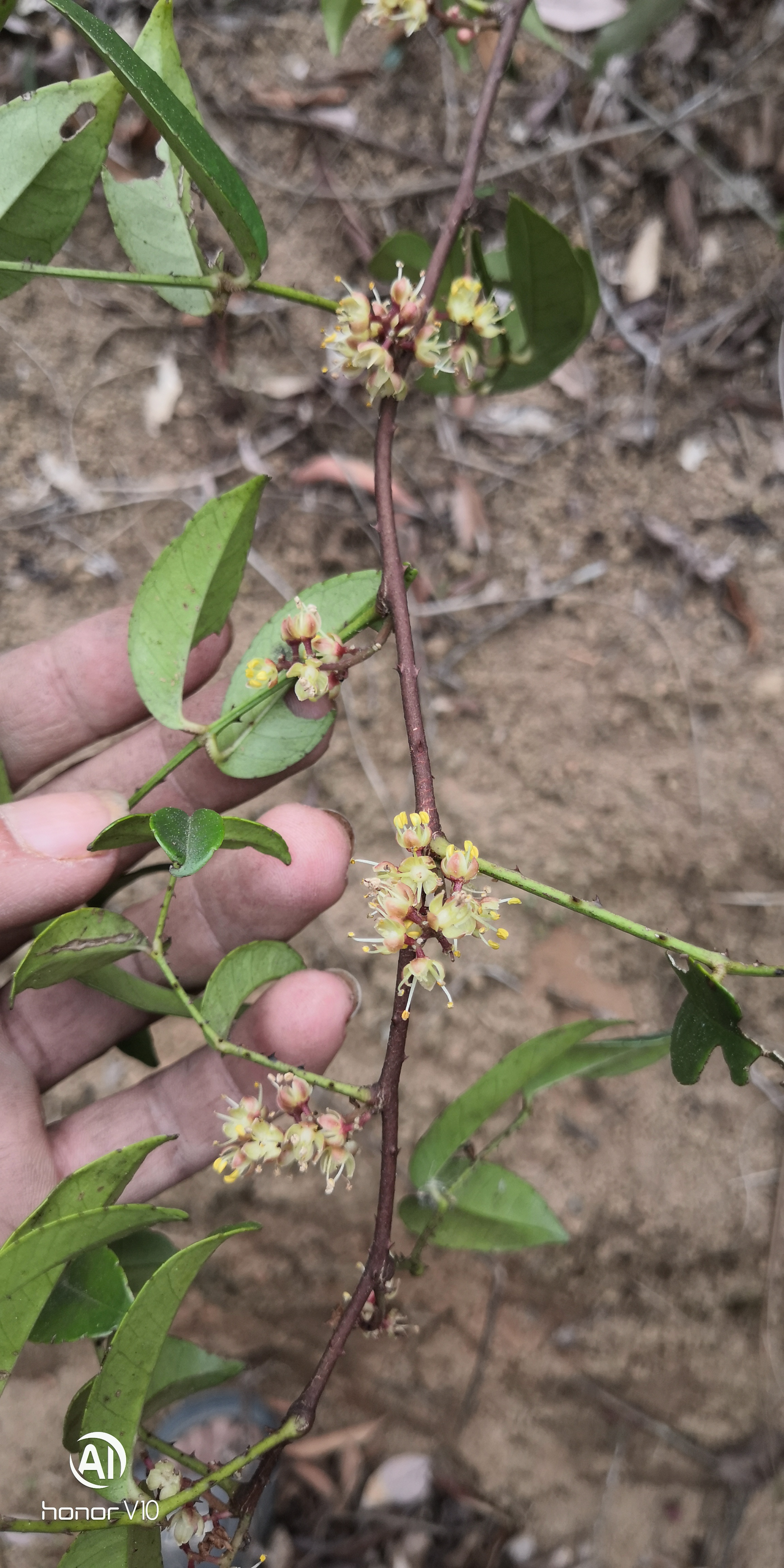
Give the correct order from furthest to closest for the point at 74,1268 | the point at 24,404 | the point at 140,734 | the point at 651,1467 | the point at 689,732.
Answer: the point at 24,404, the point at 689,732, the point at 651,1467, the point at 140,734, the point at 74,1268

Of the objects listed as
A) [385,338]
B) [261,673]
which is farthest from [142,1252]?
[385,338]

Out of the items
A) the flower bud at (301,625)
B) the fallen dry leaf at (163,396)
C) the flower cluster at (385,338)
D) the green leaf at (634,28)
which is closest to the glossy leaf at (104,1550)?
the flower bud at (301,625)

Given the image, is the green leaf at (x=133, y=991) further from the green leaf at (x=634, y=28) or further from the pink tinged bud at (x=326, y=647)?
the green leaf at (x=634, y=28)

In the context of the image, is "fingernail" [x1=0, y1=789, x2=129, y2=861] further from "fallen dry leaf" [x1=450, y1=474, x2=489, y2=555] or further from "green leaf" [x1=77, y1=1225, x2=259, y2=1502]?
"fallen dry leaf" [x1=450, y1=474, x2=489, y2=555]

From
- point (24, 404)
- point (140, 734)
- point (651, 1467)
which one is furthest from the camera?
point (24, 404)

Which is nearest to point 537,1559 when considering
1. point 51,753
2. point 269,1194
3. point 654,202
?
point 269,1194

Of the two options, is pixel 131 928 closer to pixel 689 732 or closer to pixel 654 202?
pixel 689 732

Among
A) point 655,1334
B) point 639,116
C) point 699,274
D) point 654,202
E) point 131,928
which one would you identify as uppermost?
point 639,116

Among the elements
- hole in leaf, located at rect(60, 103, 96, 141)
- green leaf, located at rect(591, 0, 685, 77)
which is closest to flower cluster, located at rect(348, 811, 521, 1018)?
hole in leaf, located at rect(60, 103, 96, 141)
